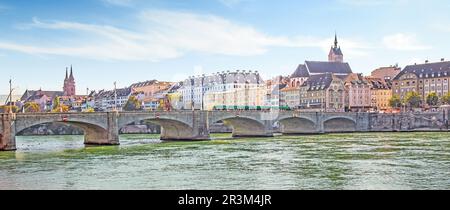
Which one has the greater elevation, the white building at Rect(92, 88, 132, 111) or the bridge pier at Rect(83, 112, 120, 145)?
the white building at Rect(92, 88, 132, 111)

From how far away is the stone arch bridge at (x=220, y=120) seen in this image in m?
18.9

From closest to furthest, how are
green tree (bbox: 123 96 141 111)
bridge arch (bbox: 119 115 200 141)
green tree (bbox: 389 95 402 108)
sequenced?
1. bridge arch (bbox: 119 115 200 141)
2. green tree (bbox: 123 96 141 111)
3. green tree (bbox: 389 95 402 108)

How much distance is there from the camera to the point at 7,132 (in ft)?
59.7

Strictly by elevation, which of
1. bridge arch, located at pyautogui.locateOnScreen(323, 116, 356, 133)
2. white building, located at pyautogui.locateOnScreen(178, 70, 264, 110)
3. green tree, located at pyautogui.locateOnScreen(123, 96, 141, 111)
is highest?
white building, located at pyautogui.locateOnScreen(178, 70, 264, 110)

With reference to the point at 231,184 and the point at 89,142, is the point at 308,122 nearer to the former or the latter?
the point at 89,142

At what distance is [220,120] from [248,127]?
2.37m

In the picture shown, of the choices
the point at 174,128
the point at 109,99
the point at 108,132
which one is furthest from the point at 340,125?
the point at 109,99

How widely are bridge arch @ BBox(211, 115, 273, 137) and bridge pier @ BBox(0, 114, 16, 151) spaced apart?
11.4m

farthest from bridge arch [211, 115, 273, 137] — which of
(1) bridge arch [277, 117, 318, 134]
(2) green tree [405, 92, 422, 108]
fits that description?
(2) green tree [405, 92, 422, 108]

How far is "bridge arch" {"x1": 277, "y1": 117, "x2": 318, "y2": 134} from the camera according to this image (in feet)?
108

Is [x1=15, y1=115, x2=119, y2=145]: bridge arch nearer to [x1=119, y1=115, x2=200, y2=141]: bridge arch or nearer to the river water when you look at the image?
[x1=119, y1=115, x2=200, y2=141]: bridge arch

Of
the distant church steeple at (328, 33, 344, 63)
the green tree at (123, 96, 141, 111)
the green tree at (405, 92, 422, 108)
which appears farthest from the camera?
the distant church steeple at (328, 33, 344, 63)

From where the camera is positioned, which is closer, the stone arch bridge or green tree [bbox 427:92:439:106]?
the stone arch bridge
